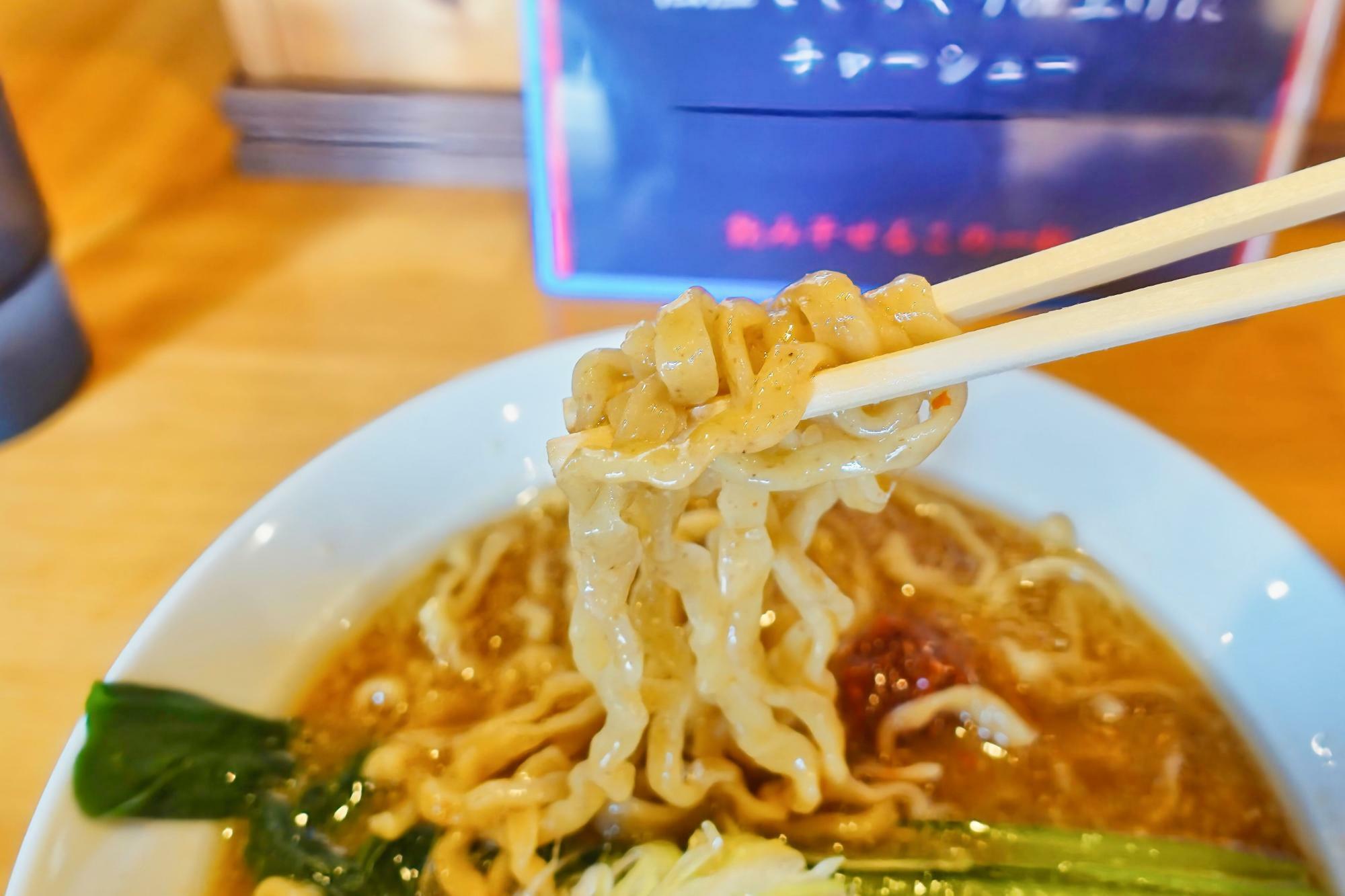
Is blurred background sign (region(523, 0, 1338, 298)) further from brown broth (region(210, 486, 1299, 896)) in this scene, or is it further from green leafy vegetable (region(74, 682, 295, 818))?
green leafy vegetable (region(74, 682, 295, 818))

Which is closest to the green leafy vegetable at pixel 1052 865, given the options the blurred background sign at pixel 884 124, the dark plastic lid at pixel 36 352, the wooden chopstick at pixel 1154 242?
the wooden chopstick at pixel 1154 242

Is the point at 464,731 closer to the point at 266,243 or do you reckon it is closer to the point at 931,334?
the point at 931,334

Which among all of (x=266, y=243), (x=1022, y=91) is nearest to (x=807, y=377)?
(x=1022, y=91)

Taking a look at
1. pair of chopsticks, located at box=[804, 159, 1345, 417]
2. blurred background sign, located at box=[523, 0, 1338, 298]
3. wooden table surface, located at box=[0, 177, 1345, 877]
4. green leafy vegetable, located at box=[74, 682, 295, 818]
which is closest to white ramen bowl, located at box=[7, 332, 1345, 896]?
green leafy vegetable, located at box=[74, 682, 295, 818]

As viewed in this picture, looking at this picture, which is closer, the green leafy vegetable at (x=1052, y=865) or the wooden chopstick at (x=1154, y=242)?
the wooden chopstick at (x=1154, y=242)

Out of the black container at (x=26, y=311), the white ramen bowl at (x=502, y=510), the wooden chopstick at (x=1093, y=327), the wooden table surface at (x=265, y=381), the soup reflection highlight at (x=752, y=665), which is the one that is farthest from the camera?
the black container at (x=26, y=311)

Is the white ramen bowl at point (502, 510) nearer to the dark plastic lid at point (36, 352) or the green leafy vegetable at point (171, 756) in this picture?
the green leafy vegetable at point (171, 756)

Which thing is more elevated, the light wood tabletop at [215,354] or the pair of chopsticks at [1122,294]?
the pair of chopsticks at [1122,294]
